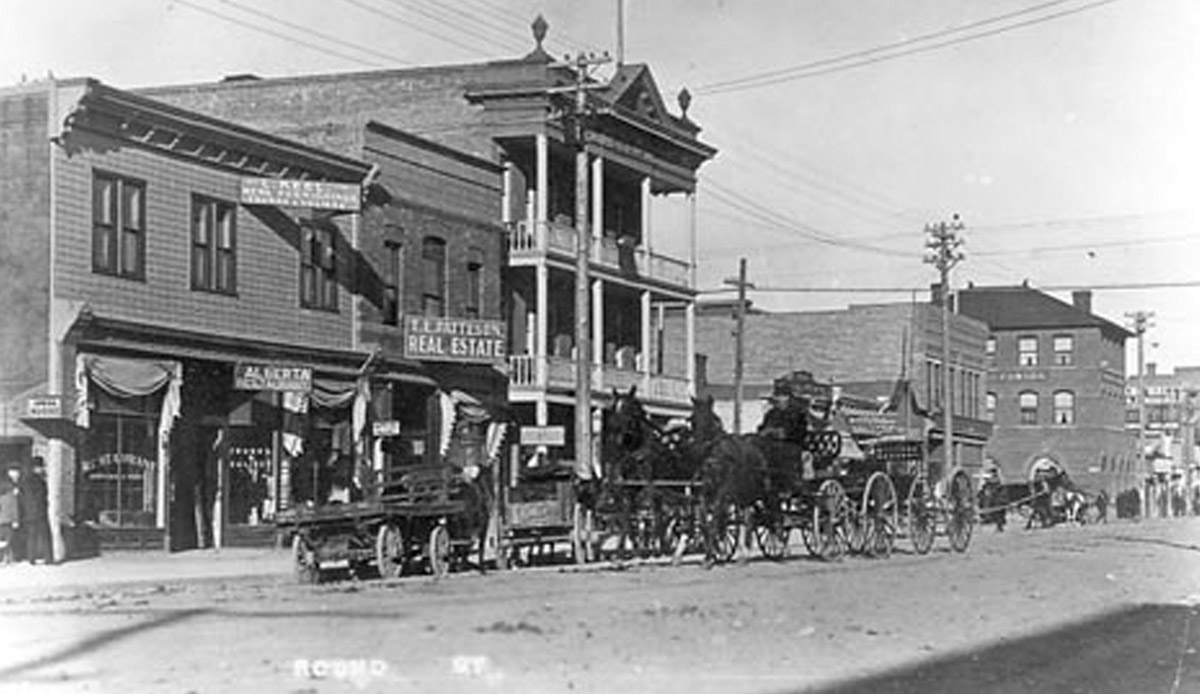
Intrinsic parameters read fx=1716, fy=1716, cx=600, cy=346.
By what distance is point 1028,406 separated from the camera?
8700 cm

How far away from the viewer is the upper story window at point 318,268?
31703mm

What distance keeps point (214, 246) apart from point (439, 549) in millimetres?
9275

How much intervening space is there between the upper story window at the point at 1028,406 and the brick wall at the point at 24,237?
2695 inches

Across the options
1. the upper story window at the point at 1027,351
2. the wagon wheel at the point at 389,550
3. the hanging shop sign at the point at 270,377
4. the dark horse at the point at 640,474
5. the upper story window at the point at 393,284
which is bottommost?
the wagon wheel at the point at 389,550

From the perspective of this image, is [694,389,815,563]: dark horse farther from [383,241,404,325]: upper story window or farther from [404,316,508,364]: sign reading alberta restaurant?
[383,241,404,325]: upper story window

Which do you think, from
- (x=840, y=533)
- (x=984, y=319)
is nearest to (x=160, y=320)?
(x=840, y=533)

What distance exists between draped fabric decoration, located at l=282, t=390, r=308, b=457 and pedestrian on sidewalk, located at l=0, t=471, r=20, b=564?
7.57 metres

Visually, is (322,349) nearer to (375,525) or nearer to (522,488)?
(522,488)

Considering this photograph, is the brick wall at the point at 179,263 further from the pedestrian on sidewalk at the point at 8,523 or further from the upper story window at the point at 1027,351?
the upper story window at the point at 1027,351

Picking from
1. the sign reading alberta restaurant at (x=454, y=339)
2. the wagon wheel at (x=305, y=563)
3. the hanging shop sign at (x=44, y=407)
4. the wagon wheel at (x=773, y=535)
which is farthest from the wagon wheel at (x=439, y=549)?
the sign reading alberta restaurant at (x=454, y=339)

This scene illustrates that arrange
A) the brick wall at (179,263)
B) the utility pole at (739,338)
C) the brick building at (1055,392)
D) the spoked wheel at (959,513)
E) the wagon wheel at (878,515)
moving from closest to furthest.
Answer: the brick wall at (179,263)
the wagon wheel at (878,515)
the spoked wheel at (959,513)
the utility pole at (739,338)
the brick building at (1055,392)

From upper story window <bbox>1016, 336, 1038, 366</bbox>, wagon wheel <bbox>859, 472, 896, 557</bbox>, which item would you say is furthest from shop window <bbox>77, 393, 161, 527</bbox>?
upper story window <bbox>1016, 336, 1038, 366</bbox>

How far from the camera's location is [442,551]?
73.0ft

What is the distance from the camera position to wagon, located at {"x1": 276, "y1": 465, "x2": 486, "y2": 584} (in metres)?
20.8
